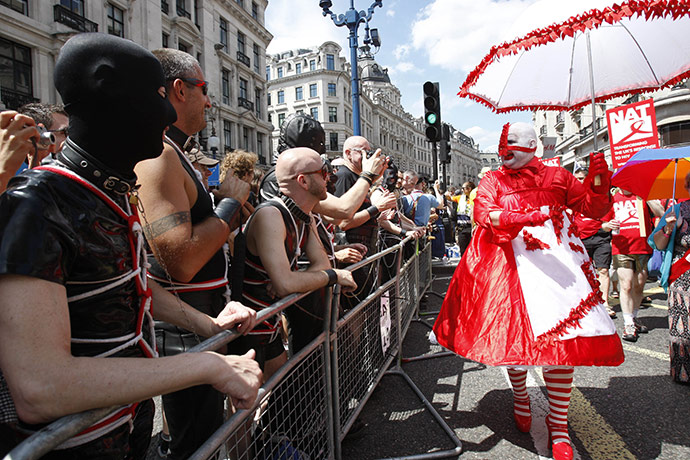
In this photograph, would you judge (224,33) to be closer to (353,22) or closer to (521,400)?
(353,22)

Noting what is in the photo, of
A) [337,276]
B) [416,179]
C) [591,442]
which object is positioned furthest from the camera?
[416,179]

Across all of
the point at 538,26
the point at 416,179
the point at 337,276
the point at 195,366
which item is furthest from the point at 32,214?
the point at 416,179

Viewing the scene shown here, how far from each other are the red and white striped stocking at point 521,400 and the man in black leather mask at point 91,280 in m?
2.23

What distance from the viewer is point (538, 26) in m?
2.60

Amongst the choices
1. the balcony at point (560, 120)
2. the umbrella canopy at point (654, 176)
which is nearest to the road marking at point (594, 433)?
the umbrella canopy at point (654, 176)

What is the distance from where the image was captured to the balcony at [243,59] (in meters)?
32.4

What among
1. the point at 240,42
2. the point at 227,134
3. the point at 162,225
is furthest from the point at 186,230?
the point at 240,42

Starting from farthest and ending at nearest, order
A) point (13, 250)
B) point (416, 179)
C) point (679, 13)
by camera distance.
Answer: point (416, 179), point (679, 13), point (13, 250)

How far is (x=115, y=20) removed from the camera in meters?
20.0

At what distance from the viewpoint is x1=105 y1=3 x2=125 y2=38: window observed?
19594mm

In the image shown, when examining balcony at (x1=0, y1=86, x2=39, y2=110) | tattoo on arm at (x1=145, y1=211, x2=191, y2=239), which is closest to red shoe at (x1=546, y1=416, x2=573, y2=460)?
tattoo on arm at (x1=145, y1=211, x2=191, y2=239)

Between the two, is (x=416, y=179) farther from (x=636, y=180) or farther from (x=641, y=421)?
(x=641, y=421)

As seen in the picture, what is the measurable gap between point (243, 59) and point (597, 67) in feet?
111

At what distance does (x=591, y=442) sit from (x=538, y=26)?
272cm
